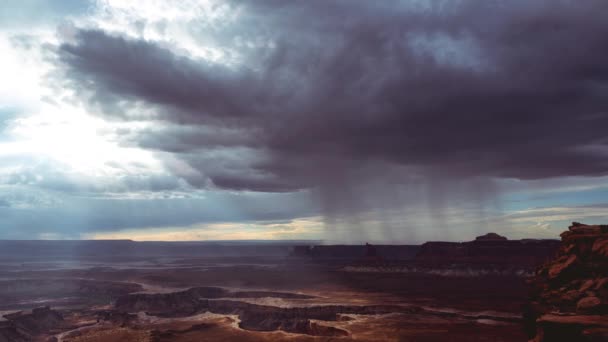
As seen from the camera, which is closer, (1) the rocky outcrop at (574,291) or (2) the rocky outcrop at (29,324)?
(1) the rocky outcrop at (574,291)

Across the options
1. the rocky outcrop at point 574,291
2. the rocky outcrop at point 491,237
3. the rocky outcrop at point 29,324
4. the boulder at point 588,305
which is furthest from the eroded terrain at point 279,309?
the boulder at point 588,305

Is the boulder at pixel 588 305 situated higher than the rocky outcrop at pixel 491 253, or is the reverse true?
the boulder at pixel 588 305

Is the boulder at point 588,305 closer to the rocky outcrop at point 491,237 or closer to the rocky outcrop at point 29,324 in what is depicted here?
the rocky outcrop at point 29,324

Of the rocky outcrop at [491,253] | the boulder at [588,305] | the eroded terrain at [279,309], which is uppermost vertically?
the boulder at [588,305]

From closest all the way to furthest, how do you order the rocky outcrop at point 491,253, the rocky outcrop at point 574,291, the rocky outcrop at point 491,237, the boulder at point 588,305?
the rocky outcrop at point 574,291, the boulder at point 588,305, the rocky outcrop at point 491,253, the rocky outcrop at point 491,237

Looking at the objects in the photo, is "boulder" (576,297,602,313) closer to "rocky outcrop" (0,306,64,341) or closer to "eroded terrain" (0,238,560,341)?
"eroded terrain" (0,238,560,341)

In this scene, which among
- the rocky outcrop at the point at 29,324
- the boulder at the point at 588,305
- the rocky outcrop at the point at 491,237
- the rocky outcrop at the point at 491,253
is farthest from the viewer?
the rocky outcrop at the point at 491,237

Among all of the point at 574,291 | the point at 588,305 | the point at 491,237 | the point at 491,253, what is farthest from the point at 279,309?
the point at 491,237

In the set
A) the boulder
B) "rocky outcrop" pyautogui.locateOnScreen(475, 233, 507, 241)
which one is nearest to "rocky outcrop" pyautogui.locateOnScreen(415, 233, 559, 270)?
"rocky outcrop" pyautogui.locateOnScreen(475, 233, 507, 241)
